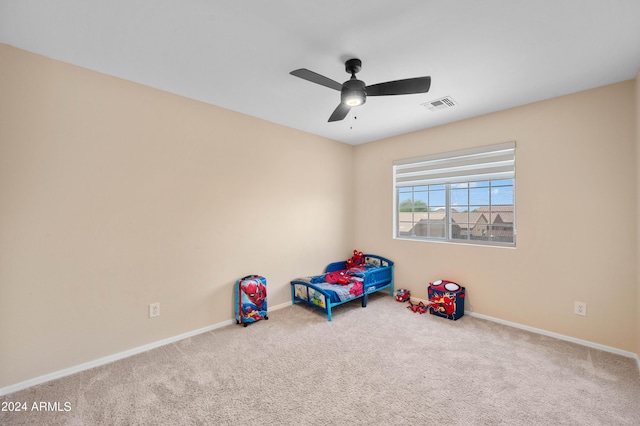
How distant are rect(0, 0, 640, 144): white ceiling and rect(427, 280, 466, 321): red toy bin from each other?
215cm

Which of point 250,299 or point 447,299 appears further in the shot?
point 447,299

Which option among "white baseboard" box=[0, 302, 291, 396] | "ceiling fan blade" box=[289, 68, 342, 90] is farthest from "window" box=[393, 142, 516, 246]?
"white baseboard" box=[0, 302, 291, 396]

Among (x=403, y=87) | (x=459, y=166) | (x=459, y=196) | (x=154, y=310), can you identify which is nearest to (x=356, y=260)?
(x=459, y=196)

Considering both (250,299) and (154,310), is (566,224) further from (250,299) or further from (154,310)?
(154,310)

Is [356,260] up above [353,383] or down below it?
above

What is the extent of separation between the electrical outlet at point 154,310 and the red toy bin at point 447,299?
9.90ft

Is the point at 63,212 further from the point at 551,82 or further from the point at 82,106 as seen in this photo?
the point at 551,82

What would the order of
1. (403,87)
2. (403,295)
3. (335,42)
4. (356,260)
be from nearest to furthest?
1. (335,42)
2. (403,87)
3. (403,295)
4. (356,260)

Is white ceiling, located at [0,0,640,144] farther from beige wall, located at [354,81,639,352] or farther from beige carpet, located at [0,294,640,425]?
beige carpet, located at [0,294,640,425]

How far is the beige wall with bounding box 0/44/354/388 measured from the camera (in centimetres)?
194

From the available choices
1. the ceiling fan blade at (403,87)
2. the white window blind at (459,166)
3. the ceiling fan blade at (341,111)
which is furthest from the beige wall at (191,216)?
the ceiling fan blade at (403,87)

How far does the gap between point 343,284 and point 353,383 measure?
1545 mm

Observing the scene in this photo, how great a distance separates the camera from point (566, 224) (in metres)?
2.65

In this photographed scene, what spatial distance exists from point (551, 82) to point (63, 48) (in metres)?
3.92
